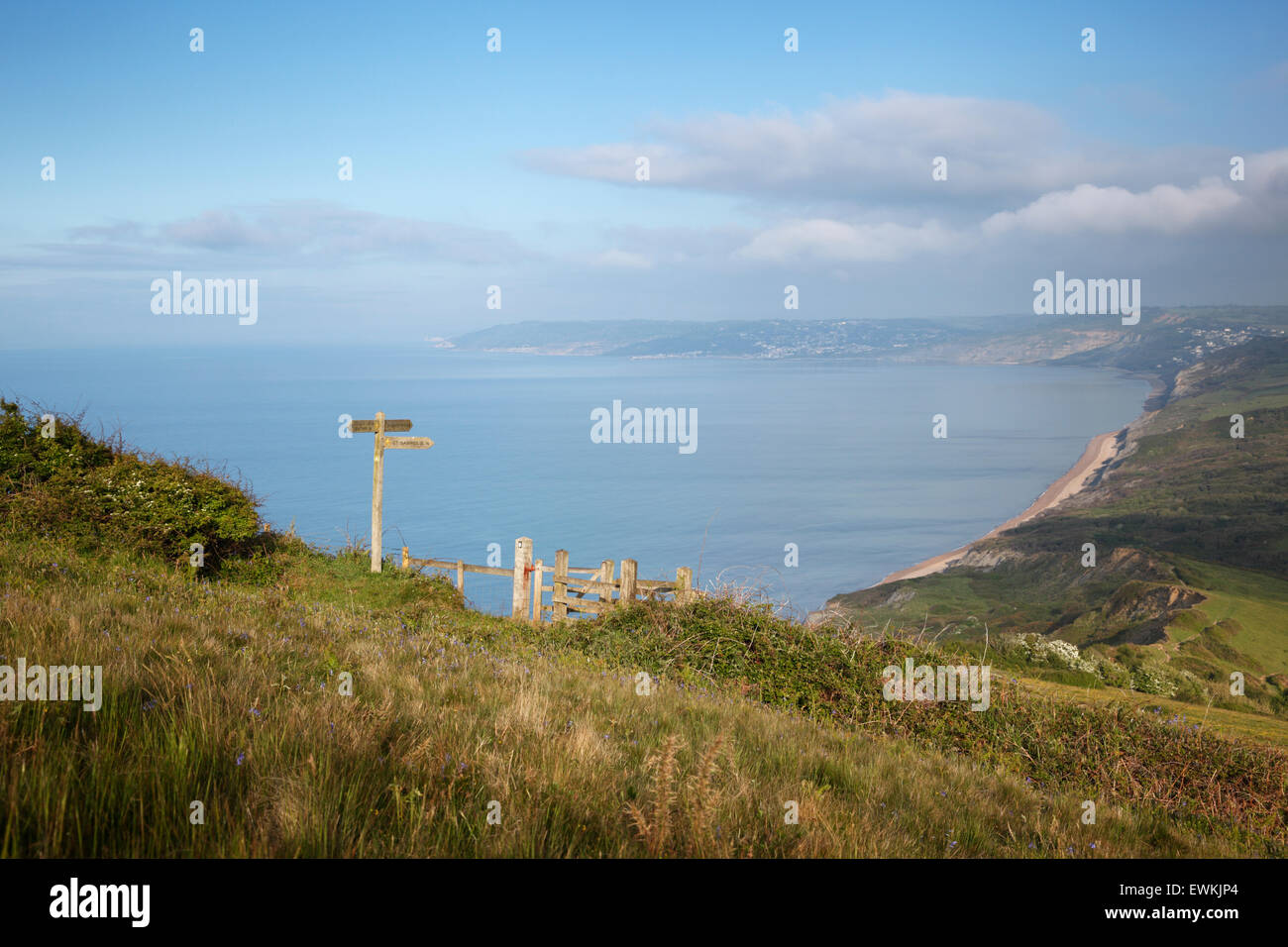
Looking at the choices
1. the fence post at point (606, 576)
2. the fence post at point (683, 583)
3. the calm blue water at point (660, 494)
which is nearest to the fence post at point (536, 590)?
the fence post at point (606, 576)

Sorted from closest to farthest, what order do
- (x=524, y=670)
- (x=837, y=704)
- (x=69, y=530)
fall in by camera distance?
(x=524, y=670) → (x=837, y=704) → (x=69, y=530)

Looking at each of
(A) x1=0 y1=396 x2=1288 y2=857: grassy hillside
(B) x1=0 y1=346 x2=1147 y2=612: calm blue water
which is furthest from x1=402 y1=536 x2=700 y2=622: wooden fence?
(B) x1=0 y1=346 x2=1147 y2=612: calm blue water

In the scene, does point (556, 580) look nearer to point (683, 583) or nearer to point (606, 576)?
point (606, 576)

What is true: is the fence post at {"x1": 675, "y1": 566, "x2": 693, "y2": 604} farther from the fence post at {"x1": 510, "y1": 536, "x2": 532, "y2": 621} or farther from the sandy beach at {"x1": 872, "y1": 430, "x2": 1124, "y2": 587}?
the sandy beach at {"x1": 872, "y1": 430, "x2": 1124, "y2": 587}

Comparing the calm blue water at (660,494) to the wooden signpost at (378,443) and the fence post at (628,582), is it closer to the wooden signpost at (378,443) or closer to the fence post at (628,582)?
the wooden signpost at (378,443)

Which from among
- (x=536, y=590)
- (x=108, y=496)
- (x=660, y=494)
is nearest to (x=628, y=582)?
(x=536, y=590)
